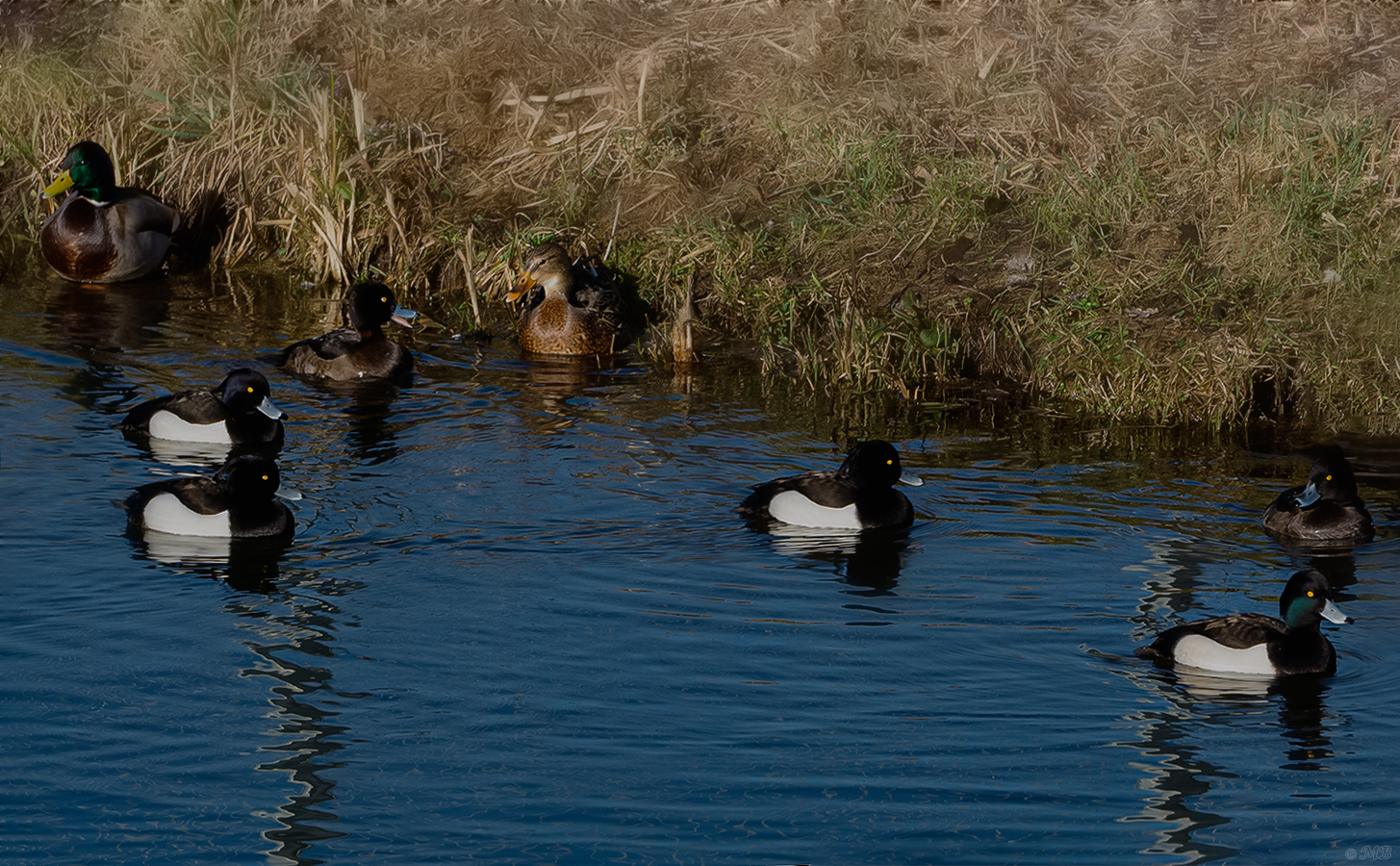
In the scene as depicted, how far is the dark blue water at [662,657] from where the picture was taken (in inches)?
239

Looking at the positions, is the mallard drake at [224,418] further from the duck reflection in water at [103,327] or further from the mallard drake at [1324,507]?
the mallard drake at [1324,507]

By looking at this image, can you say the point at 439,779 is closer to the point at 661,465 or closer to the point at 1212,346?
the point at 661,465

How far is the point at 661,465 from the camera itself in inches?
403

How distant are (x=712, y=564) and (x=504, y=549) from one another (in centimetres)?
108

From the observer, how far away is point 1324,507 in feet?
30.3

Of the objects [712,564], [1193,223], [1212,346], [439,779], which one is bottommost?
[439,779]

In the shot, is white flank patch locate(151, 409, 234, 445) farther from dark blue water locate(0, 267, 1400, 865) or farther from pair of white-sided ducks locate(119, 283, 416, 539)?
dark blue water locate(0, 267, 1400, 865)

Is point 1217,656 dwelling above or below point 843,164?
below

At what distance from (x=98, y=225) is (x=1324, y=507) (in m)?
10.2

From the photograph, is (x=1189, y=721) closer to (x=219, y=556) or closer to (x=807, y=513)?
(x=807, y=513)

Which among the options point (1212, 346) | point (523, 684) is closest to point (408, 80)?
point (1212, 346)

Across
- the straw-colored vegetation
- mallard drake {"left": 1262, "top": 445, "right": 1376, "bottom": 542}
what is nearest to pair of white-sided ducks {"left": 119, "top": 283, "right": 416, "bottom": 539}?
the straw-colored vegetation

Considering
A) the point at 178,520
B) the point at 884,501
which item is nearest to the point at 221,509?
the point at 178,520

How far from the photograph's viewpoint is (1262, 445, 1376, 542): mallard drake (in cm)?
918
